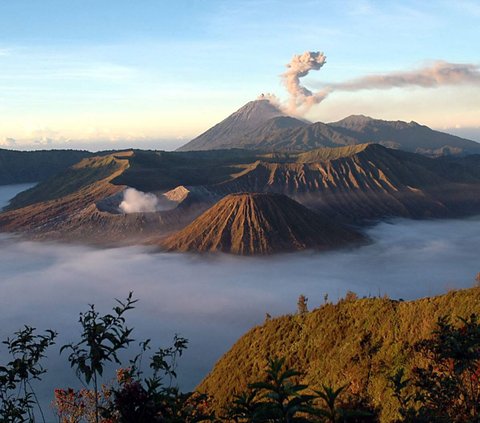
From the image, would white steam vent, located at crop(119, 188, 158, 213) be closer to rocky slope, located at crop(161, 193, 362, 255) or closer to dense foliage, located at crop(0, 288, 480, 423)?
rocky slope, located at crop(161, 193, 362, 255)

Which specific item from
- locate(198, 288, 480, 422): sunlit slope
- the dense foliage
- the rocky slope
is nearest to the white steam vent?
the rocky slope

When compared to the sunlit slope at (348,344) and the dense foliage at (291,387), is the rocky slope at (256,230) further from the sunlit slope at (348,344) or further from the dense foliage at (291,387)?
the dense foliage at (291,387)

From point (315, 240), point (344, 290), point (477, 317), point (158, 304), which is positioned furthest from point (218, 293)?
point (477, 317)

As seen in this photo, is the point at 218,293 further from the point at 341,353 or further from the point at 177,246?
the point at 341,353

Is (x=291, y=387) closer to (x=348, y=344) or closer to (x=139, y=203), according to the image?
(x=348, y=344)

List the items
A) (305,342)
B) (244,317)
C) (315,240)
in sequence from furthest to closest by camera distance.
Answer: (315,240) → (244,317) → (305,342)

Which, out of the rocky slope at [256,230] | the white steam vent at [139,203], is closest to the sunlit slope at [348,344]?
the rocky slope at [256,230]
